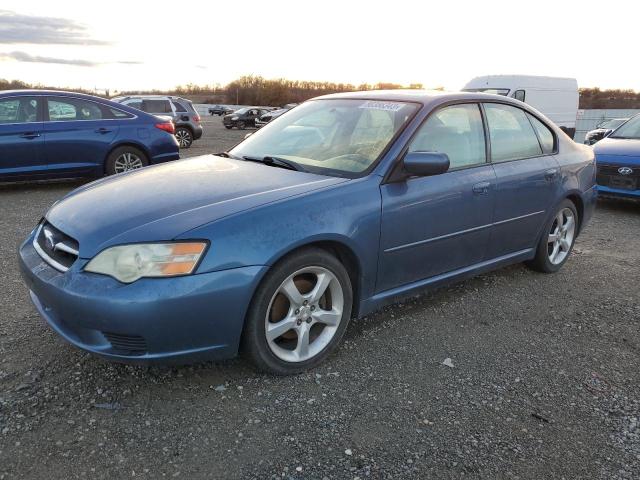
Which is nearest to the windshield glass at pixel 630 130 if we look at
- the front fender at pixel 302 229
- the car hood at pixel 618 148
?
the car hood at pixel 618 148

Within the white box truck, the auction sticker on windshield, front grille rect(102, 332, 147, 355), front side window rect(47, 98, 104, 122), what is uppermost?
the white box truck

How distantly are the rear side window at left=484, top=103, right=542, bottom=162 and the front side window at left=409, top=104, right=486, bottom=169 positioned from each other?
138 mm

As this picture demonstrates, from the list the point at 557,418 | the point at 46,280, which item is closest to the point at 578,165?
the point at 557,418

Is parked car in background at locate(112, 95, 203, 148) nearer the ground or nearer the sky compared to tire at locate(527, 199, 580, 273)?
nearer the sky

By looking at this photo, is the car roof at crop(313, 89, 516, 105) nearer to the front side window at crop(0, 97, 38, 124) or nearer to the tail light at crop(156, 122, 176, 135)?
the tail light at crop(156, 122, 176, 135)

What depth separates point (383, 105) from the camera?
370 cm

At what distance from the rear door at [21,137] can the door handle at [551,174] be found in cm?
670

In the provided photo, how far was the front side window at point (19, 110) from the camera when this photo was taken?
7418 mm

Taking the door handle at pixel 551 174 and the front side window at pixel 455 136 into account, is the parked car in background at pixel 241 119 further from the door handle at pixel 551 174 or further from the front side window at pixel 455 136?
the front side window at pixel 455 136

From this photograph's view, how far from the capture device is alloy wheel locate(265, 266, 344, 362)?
283 centimetres

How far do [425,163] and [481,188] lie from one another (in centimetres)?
76

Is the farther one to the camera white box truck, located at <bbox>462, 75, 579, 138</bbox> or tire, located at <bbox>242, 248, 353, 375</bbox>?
white box truck, located at <bbox>462, 75, 579, 138</bbox>

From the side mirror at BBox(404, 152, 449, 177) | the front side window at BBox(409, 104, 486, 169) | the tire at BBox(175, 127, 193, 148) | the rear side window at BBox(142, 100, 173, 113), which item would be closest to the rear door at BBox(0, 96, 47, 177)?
the front side window at BBox(409, 104, 486, 169)

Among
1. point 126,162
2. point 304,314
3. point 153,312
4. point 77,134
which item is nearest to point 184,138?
point 126,162
